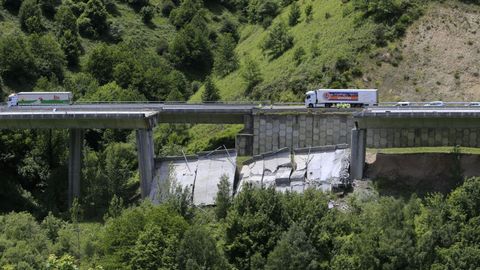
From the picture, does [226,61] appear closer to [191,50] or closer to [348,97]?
[191,50]

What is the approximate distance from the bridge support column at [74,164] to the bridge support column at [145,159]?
Result: 272 inches

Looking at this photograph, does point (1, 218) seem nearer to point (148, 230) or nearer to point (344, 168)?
point (148, 230)

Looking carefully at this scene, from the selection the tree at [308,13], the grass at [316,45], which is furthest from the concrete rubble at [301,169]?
the tree at [308,13]

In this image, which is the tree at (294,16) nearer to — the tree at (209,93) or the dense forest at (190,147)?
the dense forest at (190,147)

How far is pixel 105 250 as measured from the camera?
2399 inches

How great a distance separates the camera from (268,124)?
3265 inches

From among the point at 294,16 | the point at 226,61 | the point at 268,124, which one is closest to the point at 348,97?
the point at 268,124

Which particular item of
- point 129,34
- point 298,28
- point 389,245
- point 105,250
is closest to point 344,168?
point 389,245

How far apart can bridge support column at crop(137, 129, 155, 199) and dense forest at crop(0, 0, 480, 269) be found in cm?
186

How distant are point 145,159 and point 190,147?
492 inches

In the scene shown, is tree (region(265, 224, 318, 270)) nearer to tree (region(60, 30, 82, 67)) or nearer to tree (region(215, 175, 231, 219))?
tree (region(215, 175, 231, 219))

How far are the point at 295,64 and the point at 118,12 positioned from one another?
51064mm

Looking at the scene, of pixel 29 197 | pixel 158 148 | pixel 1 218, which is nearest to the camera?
pixel 1 218

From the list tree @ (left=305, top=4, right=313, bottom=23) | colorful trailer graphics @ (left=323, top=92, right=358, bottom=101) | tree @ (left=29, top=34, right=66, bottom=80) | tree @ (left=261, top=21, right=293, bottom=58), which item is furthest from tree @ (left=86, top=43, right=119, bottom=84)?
colorful trailer graphics @ (left=323, top=92, right=358, bottom=101)
